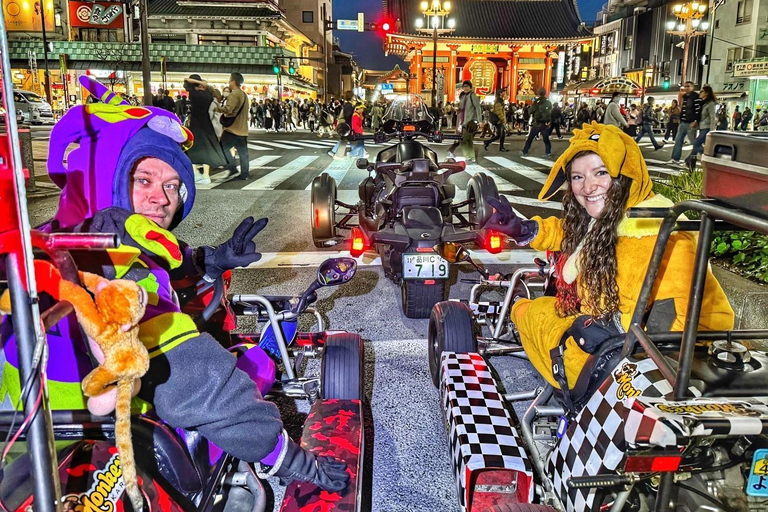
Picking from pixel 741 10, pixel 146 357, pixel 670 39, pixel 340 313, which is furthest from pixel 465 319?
pixel 670 39

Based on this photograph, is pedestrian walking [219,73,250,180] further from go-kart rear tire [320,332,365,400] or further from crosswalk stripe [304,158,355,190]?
go-kart rear tire [320,332,365,400]

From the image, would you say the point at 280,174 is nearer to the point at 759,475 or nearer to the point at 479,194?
the point at 479,194

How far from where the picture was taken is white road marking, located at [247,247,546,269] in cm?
583

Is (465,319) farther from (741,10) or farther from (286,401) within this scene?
(741,10)

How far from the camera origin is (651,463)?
1.35 meters

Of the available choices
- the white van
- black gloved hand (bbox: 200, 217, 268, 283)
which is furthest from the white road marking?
the white van

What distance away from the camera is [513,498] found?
207 centimetres

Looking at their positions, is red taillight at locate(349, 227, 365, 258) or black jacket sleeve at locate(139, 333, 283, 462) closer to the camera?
black jacket sleeve at locate(139, 333, 283, 462)

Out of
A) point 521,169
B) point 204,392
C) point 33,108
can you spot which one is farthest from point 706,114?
point 33,108

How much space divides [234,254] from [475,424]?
1.21 metres

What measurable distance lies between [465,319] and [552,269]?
0.50 m

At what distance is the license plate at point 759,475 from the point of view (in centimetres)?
142

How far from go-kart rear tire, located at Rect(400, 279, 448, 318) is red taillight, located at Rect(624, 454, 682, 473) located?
2939 millimetres

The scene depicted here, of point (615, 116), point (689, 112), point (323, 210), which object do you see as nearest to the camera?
point (323, 210)
